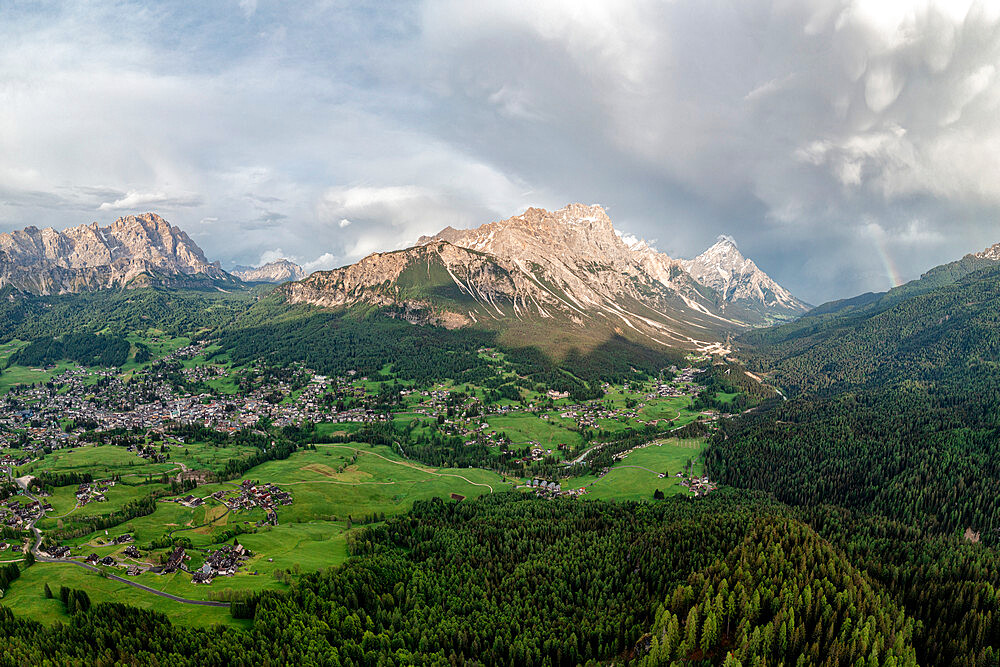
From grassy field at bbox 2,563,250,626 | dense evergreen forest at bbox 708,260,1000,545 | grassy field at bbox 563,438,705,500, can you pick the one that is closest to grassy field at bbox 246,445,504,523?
grassy field at bbox 563,438,705,500

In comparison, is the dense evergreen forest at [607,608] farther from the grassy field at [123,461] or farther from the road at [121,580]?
the grassy field at [123,461]

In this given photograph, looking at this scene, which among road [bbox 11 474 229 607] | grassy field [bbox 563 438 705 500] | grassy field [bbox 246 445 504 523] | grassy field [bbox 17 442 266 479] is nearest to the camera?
road [bbox 11 474 229 607]

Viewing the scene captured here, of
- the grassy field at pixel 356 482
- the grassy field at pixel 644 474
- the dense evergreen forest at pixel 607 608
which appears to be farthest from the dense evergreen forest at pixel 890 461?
the grassy field at pixel 356 482

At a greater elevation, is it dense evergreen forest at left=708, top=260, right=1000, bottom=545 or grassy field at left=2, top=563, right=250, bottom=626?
dense evergreen forest at left=708, top=260, right=1000, bottom=545

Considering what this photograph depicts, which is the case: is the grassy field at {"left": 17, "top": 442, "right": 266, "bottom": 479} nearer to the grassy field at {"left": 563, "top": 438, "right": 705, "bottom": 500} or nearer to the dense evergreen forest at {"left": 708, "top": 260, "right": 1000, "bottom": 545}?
the grassy field at {"left": 563, "top": 438, "right": 705, "bottom": 500}

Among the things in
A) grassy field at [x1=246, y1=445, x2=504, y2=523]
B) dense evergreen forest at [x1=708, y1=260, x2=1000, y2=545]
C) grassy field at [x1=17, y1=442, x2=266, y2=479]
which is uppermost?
dense evergreen forest at [x1=708, y1=260, x2=1000, y2=545]

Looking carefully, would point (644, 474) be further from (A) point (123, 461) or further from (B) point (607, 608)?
(A) point (123, 461)

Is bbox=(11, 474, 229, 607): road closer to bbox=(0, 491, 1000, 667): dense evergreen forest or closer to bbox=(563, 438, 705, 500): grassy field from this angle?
bbox=(0, 491, 1000, 667): dense evergreen forest

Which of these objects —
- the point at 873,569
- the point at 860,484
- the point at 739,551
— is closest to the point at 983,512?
the point at 860,484

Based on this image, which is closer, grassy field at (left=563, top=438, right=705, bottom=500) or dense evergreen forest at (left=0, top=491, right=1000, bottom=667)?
dense evergreen forest at (left=0, top=491, right=1000, bottom=667)

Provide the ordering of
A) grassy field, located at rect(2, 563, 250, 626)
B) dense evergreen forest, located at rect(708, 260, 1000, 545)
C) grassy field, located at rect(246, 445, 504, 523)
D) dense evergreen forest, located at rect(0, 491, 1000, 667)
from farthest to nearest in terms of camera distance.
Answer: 1. grassy field, located at rect(246, 445, 504, 523)
2. dense evergreen forest, located at rect(708, 260, 1000, 545)
3. grassy field, located at rect(2, 563, 250, 626)
4. dense evergreen forest, located at rect(0, 491, 1000, 667)

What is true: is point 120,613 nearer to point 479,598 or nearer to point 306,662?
point 306,662
